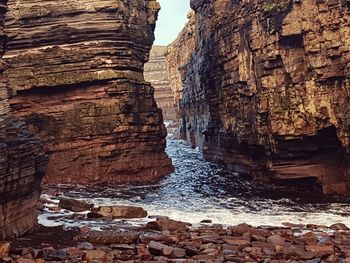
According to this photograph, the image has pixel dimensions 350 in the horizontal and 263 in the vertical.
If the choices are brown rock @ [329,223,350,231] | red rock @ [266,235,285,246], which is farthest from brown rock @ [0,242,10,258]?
brown rock @ [329,223,350,231]

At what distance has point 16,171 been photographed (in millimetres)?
18703

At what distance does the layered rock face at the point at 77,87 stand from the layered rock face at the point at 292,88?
9830 mm

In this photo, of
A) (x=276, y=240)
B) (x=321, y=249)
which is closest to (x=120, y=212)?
(x=276, y=240)

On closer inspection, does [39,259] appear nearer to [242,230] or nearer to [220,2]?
[242,230]

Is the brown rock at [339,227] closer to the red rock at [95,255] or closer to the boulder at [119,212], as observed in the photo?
the boulder at [119,212]

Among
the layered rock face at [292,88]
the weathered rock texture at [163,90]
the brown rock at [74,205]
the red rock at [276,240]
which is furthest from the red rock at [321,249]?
the weathered rock texture at [163,90]

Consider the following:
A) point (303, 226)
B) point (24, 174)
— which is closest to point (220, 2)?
point (303, 226)

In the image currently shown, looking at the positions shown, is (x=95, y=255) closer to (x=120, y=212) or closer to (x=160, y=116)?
(x=120, y=212)

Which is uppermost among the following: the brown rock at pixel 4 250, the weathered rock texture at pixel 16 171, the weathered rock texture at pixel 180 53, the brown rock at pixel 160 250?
the weathered rock texture at pixel 180 53

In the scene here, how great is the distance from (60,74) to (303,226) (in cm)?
2446

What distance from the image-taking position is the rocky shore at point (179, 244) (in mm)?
16078

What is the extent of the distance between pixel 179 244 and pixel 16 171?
7.26 metres

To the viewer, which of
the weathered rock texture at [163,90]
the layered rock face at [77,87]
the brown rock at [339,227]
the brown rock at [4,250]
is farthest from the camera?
the weathered rock texture at [163,90]

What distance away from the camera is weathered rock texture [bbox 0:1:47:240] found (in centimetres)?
1820
